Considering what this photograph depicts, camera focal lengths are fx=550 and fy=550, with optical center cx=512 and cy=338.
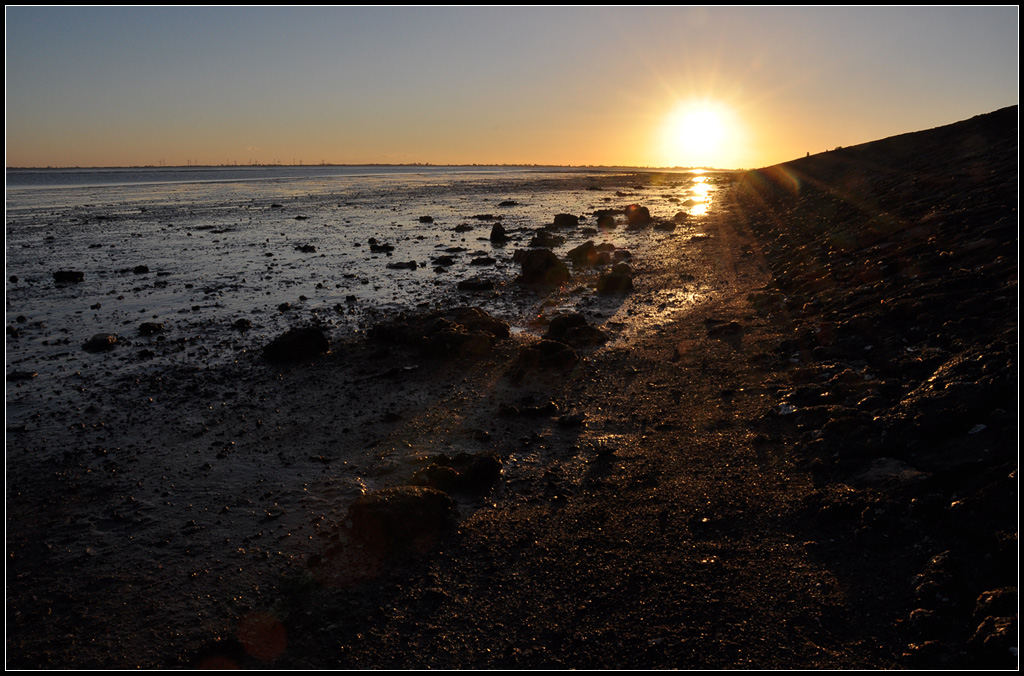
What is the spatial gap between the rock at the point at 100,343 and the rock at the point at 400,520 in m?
9.45

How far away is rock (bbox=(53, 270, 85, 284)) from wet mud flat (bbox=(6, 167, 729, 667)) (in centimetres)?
7

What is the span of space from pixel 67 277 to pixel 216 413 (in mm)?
14535

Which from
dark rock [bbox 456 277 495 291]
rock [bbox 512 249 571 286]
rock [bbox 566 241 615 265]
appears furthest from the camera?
rock [bbox 566 241 615 265]

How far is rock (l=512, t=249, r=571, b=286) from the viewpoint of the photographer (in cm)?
A: 1927

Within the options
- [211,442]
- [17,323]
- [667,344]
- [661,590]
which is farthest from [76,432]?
[667,344]

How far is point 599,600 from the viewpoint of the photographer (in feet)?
17.4

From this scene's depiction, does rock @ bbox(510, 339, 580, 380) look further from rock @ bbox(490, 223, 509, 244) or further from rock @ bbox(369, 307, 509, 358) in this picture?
rock @ bbox(490, 223, 509, 244)

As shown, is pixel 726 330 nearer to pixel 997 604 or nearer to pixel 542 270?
pixel 542 270

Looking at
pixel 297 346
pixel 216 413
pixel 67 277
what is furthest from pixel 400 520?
pixel 67 277

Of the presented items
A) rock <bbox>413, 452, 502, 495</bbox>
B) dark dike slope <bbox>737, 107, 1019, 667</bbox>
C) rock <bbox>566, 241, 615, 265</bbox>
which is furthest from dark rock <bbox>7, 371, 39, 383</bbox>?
rock <bbox>566, 241, 615, 265</bbox>

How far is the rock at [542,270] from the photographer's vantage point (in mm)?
19266

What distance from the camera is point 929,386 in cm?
707

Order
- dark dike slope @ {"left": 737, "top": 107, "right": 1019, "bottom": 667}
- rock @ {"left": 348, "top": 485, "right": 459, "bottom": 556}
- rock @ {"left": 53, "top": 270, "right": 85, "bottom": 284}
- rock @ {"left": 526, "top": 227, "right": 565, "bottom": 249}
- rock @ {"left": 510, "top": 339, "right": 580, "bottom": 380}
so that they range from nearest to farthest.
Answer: dark dike slope @ {"left": 737, "top": 107, "right": 1019, "bottom": 667} → rock @ {"left": 348, "top": 485, "right": 459, "bottom": 556} → rock @ {"left": 510, "top": 339, "right": 580, "bottom": 380} → rock @ {"left": 53, "top": 270, "right": 85, "bottom": 284} → rock @ {"left": 526, "top": 227, "right": 565, "bottom": 249}

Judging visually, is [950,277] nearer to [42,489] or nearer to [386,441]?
[386,441]
